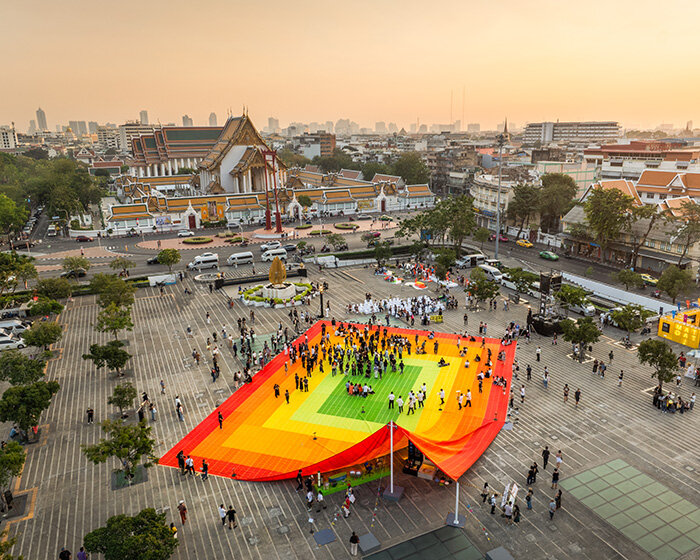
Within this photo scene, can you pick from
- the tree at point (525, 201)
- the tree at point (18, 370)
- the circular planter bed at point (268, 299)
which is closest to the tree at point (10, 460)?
the tree at point (18, 370)

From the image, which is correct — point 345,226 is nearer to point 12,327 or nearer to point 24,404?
point 12,327

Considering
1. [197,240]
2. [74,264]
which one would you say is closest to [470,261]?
[197,240]

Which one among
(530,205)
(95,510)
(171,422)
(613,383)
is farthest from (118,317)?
(530,205)

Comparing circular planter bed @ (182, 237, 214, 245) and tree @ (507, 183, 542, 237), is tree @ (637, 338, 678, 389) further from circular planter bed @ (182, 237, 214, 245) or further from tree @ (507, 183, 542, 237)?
circular planter bed @ (182, 237, 214, 245)

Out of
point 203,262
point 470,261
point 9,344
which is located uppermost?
point 203,262

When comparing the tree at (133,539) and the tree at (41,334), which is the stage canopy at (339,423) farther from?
the tree at (41,334)

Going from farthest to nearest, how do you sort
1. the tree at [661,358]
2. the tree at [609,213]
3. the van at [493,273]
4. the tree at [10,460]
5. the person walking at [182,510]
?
the tree at [609,213]
the van at [493,273]
the tree at [661,358]
the person walking at [182,510]
the tree at [10,460]
